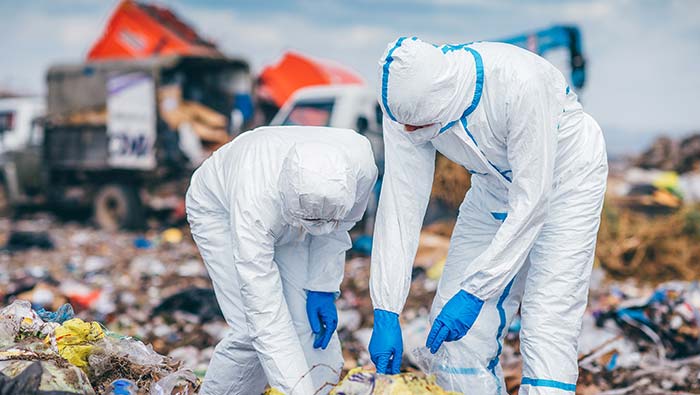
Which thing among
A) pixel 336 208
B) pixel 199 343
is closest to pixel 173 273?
pixel 199 343

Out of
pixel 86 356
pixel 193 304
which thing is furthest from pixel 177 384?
pixel 193 304

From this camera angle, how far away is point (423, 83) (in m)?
2.53

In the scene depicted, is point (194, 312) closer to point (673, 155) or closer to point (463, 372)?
point (463, 372)

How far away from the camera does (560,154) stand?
2.80 m

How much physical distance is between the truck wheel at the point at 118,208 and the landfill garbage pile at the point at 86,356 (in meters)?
6.75

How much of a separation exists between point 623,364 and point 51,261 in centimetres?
575

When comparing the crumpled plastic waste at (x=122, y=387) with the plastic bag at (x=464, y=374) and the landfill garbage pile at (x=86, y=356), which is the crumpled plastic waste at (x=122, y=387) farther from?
the plastic bag at (x=464, y=374)

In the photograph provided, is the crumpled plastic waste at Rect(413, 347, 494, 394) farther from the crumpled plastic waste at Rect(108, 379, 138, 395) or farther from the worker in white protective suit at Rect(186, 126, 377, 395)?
the crumpled plastic waste at Rect(108, 379, 138, 395)

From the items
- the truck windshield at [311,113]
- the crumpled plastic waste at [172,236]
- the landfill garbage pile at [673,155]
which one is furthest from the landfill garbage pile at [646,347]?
the landfill garbage pile at [673,155]

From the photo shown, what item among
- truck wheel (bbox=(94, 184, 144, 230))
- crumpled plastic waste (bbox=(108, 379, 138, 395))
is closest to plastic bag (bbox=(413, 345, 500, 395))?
crumpled plastic waste (bbox=(108, 379, 138, 395))

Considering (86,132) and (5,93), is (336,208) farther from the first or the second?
(5,93)

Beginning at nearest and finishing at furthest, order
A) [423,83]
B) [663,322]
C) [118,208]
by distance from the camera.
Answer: [423,83] → [663,322] → [118,208]

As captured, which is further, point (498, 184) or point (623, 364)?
point (623, 364)

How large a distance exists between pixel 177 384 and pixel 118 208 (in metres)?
7.40
